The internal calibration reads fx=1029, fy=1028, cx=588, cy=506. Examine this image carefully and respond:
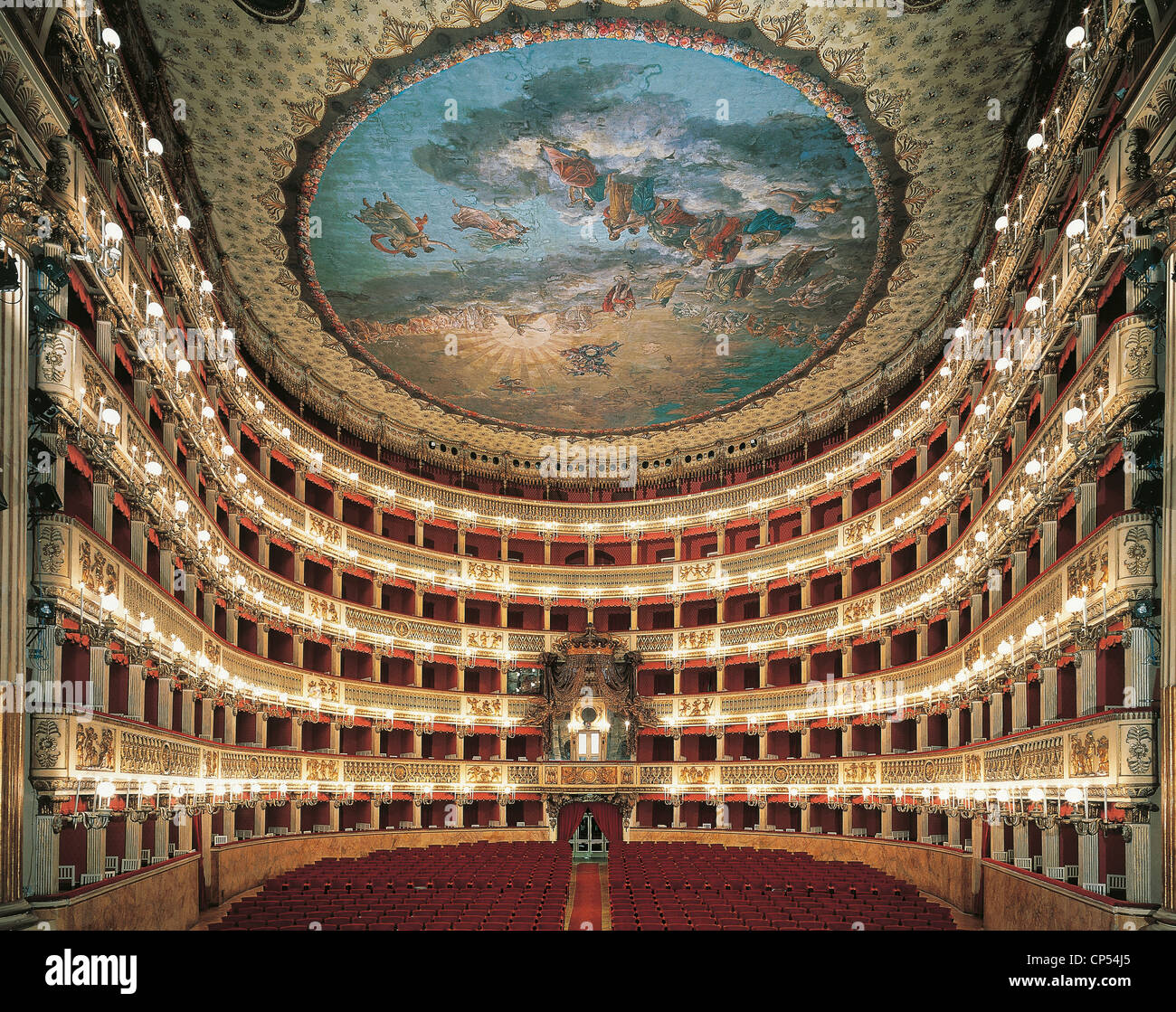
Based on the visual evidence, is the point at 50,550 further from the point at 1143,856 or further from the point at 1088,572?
the point at 1143,856

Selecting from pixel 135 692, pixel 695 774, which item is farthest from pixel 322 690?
pixel 135 692

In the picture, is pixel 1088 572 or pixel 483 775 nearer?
pixel 1088 572

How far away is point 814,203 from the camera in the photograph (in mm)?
26312

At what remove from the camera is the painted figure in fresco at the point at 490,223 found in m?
26.5

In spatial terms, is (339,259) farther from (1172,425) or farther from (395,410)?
(1172,425)

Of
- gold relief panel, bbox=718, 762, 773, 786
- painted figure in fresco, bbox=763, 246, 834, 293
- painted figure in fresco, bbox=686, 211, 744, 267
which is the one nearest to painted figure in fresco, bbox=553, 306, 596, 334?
painted figure in fresco, bbox=686, 211, 744, 267

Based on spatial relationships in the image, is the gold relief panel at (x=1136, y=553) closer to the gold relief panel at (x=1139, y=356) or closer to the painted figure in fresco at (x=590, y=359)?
the gold relief panel at (x=1139, y=356)

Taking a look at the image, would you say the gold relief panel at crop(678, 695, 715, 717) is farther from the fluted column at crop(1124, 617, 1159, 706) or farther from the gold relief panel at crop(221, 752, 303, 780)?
the fluted column at crop(1124, 617, 1159, 706)

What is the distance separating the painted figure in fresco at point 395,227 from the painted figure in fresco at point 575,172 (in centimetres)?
391

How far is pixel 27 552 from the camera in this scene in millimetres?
14320

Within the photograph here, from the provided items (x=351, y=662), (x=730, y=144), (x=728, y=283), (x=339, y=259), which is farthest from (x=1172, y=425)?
(x=351, y=662)

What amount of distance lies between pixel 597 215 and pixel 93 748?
1755 centimetres

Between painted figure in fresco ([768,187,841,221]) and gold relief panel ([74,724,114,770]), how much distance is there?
19401 mm

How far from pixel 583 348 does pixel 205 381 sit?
1256cm
